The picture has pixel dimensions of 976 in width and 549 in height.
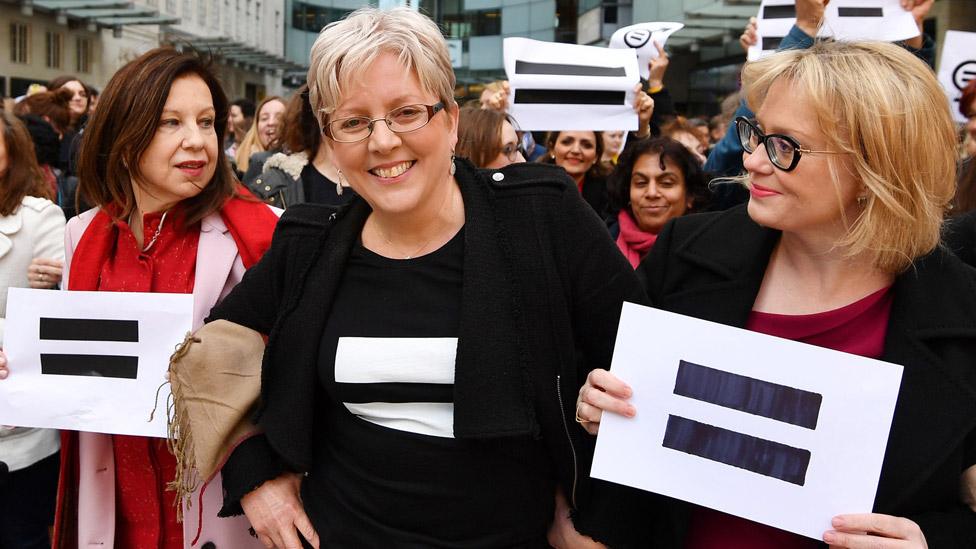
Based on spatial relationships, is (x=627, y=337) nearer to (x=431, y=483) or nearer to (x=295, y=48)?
(x=431, y=483)

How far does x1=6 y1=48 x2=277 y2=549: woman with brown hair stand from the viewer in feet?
7.77

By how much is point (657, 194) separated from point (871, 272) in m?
2.24

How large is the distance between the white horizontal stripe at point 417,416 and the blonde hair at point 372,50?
2.17ft

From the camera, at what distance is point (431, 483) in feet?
5.92

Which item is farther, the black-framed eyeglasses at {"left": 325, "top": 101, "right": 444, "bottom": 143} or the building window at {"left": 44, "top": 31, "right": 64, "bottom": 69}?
the building window at {"left": 44, "top": 31, "right": 64, "bottom": 69}

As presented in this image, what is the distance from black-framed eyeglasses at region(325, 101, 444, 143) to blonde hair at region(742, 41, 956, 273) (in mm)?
729

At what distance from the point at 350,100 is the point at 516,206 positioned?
0.43m

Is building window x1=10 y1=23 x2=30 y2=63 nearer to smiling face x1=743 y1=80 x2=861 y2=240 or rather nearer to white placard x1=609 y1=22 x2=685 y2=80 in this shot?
white placard x1=609 y1=22 x2=685 y2=80

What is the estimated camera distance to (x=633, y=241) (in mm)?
3799

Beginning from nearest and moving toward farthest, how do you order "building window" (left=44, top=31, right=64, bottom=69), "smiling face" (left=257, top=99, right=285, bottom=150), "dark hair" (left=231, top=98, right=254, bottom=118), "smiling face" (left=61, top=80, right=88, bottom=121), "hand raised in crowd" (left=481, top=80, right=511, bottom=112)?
1. "hand raised in crowd" (left=481, top=80, right=511, bottom=112)
2. "smiling face" (left=257, top=99, right=285, bottom=150)
3. "smiling face" (left=61, top=80, right=88, bottom=121)
4. "dark hair" (left=231, top=98, right=254, bottom=118)
5. "building window" (left=44, top=31, right=64, bottom=69)

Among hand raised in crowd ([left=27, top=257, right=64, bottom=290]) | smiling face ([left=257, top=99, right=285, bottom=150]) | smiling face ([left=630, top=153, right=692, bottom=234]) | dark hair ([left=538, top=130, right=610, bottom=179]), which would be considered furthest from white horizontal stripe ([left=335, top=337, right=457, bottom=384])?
smiling face ([left=257, top=99, right=285, bottom=150])

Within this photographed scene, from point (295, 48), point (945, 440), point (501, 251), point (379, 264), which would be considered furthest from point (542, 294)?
point (295, 48)

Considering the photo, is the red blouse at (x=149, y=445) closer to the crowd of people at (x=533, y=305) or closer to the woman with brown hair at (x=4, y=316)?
the crowd of people at (x=533, y=305)

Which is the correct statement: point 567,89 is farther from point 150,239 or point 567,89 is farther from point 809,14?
point 150,239
